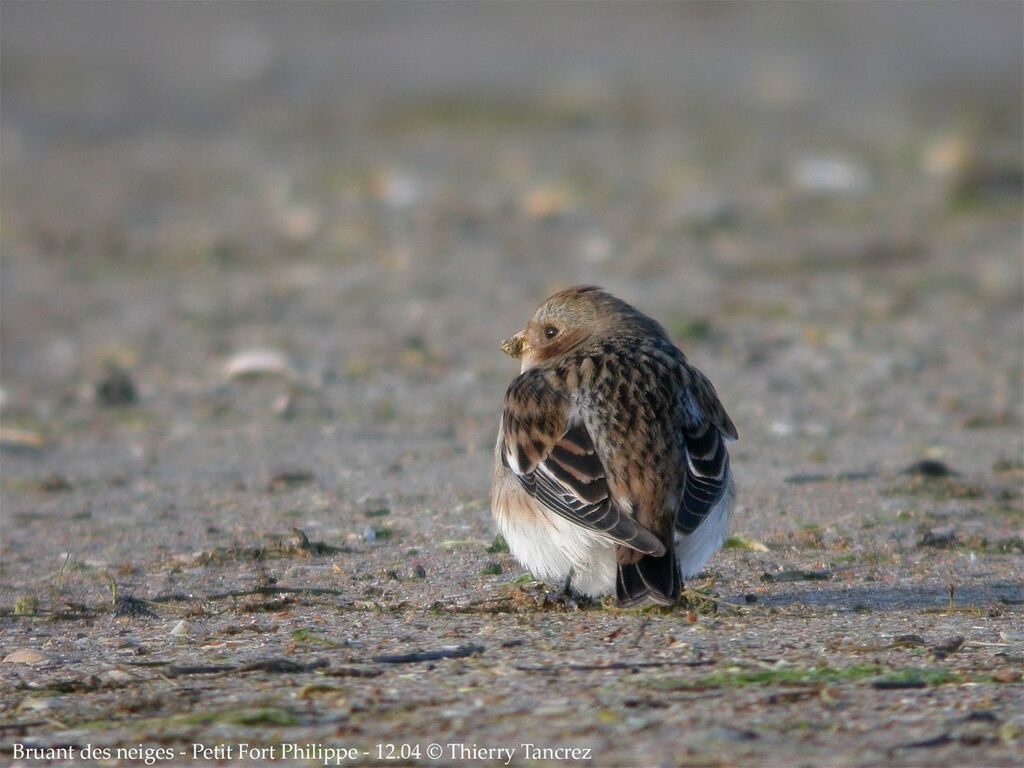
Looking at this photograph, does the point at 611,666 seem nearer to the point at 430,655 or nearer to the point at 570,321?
the point at 430,655

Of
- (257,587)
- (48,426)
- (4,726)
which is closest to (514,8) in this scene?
(48,426)

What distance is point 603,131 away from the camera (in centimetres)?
1688

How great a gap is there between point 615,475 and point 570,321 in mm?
1398

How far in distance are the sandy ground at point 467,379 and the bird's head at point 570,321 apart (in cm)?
71

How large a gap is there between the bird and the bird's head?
1.42 feet

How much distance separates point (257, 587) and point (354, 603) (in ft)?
1.42

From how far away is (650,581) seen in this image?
4824 millimetres

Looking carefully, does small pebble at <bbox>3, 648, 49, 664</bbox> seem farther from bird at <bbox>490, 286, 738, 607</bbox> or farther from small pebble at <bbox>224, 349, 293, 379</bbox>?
small pebble at <bbox>224, 349, 293, 379</bbox>

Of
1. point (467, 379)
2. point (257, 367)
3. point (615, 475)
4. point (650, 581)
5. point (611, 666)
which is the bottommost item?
point (611, 666)

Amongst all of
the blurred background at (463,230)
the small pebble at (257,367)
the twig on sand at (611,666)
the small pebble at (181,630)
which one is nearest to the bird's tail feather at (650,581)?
the twig on sand at (611,666)

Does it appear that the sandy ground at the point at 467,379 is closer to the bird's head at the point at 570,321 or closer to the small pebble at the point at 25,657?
the small pebble at the point at 25,657

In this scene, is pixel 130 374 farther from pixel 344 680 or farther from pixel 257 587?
pixel 344 680

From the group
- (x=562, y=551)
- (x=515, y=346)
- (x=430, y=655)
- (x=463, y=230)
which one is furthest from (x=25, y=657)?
(x=463, y=230)

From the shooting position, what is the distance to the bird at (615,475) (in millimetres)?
4938
